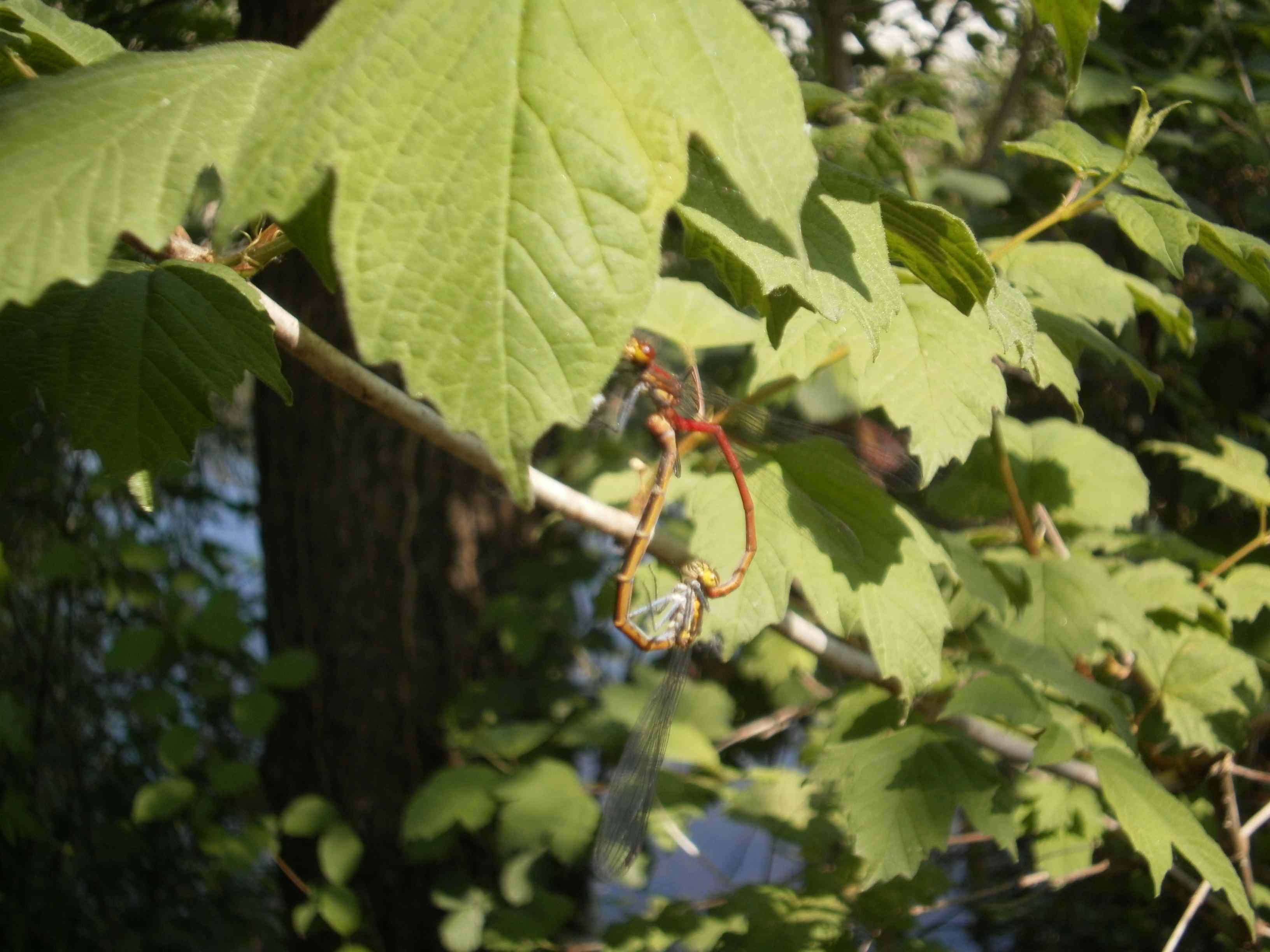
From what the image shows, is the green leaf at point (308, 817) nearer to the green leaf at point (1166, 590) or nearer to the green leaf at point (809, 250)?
the green leaf at point (1166, 590)

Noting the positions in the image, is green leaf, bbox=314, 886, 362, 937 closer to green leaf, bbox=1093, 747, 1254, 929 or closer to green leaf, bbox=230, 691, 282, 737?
green leaf, bbox=230, 691, 282, 737

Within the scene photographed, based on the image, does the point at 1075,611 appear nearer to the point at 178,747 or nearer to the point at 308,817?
the point at 308,817

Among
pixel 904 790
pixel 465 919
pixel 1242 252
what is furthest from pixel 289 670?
pixel 1242 252

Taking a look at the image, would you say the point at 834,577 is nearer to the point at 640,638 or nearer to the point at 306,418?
the point at 640,638

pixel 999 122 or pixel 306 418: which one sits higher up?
pixel 999 122

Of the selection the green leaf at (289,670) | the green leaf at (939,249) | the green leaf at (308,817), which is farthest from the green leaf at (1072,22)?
the green leaf at (308,817)

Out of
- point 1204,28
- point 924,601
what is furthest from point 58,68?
point 1204,28
